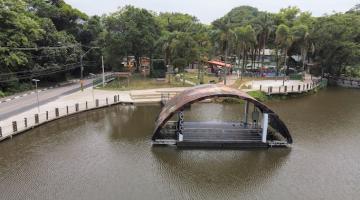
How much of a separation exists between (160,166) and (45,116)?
52.6ft

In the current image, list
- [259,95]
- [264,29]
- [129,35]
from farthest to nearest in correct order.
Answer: [264,29] < [129,35] < [259,95]

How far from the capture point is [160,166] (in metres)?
20.8

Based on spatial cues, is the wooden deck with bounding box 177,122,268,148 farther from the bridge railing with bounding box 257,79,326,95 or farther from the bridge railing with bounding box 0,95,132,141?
the bridge railing with bounding box 257,79,326,95

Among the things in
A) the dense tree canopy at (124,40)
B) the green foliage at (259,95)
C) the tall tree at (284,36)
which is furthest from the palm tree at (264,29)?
the green foliage at (259,95)

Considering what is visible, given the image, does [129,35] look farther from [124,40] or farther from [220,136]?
[220,136]

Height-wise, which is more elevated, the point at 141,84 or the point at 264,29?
the point at 264,29

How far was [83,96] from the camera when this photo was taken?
41656 mm

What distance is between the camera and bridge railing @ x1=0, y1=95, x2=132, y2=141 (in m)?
26.4

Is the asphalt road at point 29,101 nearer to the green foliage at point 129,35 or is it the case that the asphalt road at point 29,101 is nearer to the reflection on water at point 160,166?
the reflection on water at point 160,166

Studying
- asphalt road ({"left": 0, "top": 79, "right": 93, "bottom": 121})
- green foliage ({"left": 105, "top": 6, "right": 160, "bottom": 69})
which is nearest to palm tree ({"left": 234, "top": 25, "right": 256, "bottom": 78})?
green foliage ({"left": 105, "top": 6, "right": 160, "bottom": 69})

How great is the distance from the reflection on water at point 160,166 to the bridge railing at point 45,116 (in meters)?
0.80

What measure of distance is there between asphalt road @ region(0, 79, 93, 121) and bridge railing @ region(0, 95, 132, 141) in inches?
94.0

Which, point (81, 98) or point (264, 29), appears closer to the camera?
point (81, 98)

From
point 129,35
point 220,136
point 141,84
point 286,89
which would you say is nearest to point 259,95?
point 286,89
